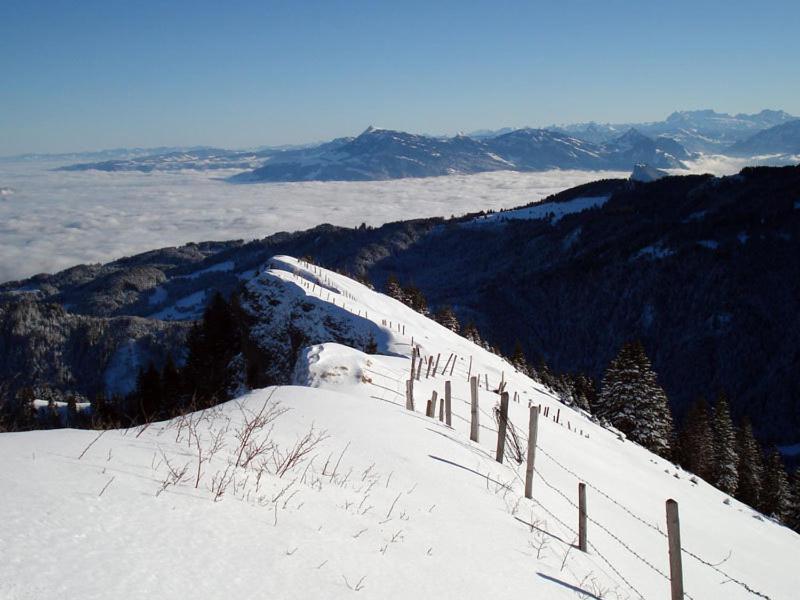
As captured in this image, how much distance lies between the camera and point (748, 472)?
40.2 metres

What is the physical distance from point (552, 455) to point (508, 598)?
401 inches

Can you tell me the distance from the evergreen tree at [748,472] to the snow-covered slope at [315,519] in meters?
29.5

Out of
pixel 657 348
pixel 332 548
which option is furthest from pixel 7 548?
pixel 657 348

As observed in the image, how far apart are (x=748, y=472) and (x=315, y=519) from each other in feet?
153

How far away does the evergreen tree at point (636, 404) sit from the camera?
3866 centimetres

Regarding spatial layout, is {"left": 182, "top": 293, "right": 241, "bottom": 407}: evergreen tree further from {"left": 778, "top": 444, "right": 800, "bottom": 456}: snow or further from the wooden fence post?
{"left": 778, "top": 444, "right": 800, "bottom": 456}: snow

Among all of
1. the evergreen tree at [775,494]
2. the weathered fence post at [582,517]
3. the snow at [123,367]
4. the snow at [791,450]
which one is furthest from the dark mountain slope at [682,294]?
the weathered fence post at [582,517]

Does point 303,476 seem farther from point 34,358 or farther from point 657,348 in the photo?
point 34,358

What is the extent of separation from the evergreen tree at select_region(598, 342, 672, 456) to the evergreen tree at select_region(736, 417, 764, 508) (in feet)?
17.9

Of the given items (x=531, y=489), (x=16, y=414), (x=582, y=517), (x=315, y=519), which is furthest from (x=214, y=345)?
(x=315, y=519)

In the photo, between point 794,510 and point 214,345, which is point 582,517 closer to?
point 214,345

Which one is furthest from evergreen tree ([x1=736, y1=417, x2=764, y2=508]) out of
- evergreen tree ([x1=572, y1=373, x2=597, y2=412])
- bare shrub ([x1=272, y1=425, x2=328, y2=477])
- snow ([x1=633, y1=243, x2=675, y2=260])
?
snow ([x1=633, y1=243, x2=675, y2=260])

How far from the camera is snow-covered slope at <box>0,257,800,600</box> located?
145 inches

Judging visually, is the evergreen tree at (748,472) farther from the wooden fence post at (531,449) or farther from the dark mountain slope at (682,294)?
the dark mountain slope at (682,294)
